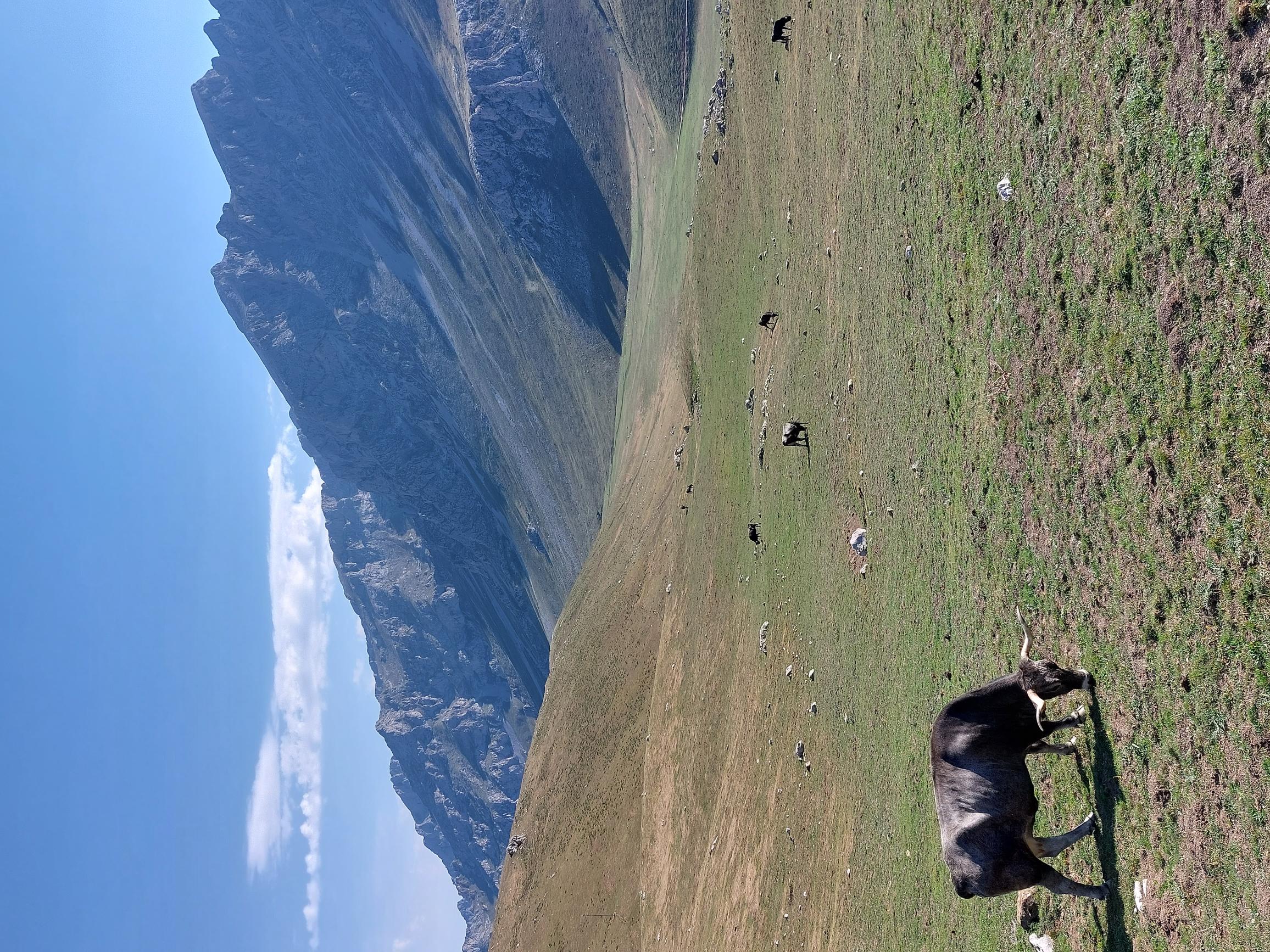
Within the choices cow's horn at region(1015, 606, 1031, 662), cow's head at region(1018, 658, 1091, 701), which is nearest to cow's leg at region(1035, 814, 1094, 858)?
cow's head at region(1018, 658, 1091, 701)

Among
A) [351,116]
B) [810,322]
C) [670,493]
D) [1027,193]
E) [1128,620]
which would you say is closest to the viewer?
[1128,620]

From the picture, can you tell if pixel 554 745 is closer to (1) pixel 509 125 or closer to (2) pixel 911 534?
(2) pixel 911 534

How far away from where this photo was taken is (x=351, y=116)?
197 metres

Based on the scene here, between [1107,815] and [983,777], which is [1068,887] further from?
[983,777]

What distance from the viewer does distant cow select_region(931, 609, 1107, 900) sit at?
11750 millimetres

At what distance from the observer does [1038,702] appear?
12.1 m

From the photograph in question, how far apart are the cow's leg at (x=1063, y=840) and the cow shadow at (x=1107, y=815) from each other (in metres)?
0.19

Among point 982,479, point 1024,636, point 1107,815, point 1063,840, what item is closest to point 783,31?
point 982,479

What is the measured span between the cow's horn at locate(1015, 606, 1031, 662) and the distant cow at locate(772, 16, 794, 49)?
33.8 meters

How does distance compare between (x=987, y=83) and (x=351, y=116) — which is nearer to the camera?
(x=987, y=83)

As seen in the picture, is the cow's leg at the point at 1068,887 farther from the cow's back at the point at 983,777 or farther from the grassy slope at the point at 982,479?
the cow's back at the point at 983,777

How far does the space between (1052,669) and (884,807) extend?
10.7 m

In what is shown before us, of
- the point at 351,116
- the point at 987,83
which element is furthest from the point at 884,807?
the point at 351,116

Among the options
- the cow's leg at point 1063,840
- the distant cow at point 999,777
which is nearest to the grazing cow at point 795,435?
the distant cow at point 999,777
